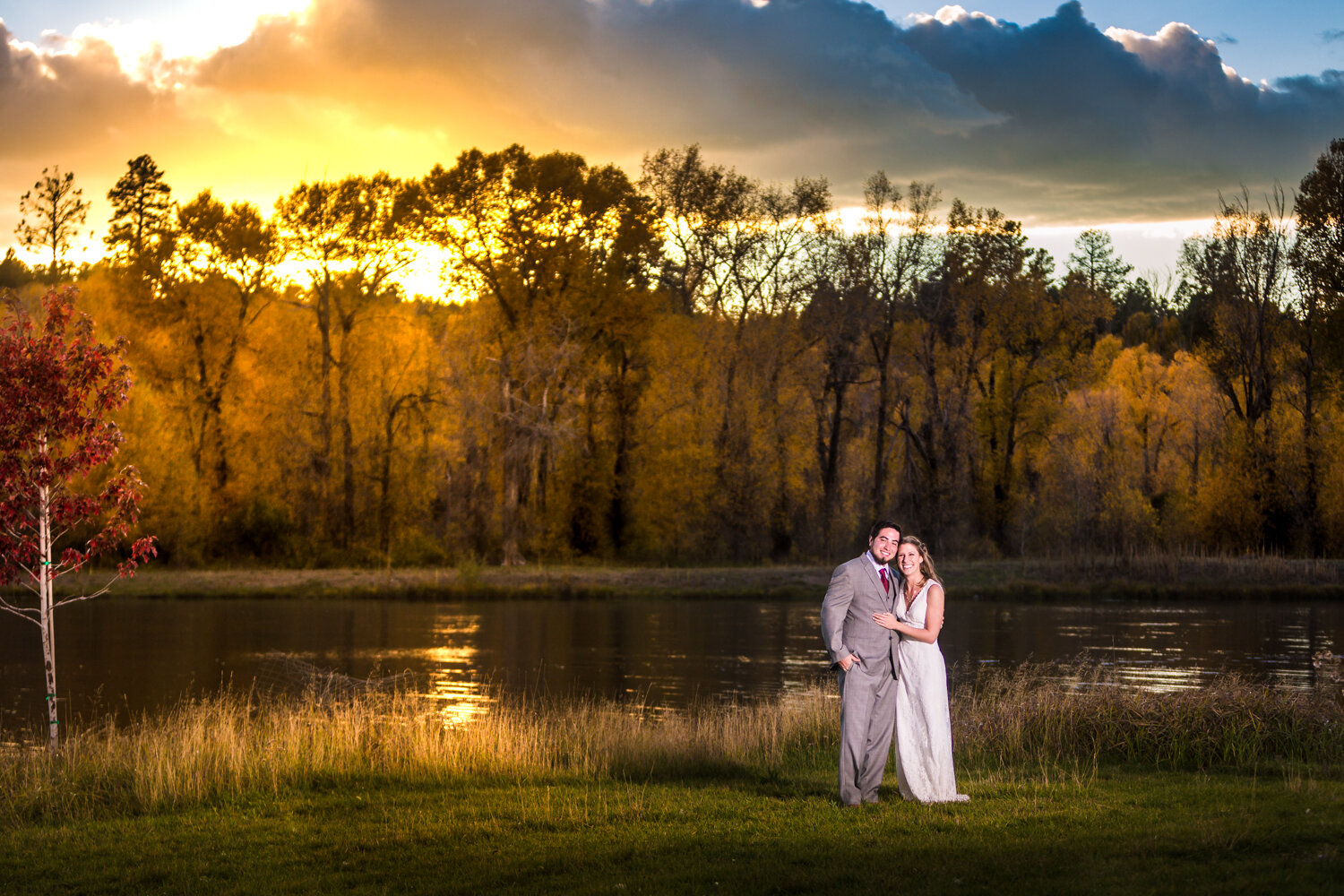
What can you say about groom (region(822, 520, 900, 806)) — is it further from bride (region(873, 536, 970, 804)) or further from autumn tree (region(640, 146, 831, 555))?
autumn tree (region(640, 146, 831, 555))

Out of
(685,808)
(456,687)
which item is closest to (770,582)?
(456,687)

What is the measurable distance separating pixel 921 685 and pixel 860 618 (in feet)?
2.35

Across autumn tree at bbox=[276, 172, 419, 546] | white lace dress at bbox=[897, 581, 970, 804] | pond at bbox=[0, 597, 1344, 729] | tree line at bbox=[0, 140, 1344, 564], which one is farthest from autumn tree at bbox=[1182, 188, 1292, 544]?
white lace dress at bbox=[897, 581, 970, 804]

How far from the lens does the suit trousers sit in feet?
34.2

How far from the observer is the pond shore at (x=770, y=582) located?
155ft

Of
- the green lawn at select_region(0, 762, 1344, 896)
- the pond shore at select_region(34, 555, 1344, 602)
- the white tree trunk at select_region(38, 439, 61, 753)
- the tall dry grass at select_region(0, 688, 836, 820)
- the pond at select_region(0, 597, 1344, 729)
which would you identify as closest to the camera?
the green lawn at select_region(0, 762, 1344, 896)

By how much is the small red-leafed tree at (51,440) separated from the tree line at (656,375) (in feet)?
118

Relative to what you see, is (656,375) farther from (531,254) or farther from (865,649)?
(865,649)

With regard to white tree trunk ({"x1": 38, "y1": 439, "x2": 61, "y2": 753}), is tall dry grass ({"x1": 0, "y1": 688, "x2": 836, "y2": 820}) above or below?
below

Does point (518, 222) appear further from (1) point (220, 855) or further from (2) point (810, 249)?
(1) point (220, 855)

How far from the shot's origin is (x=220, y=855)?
959 cm

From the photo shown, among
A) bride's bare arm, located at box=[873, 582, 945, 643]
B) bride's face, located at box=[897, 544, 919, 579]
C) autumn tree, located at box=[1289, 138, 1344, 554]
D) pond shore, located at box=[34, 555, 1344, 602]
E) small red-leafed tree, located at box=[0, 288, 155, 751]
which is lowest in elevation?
pond shore, located at box=[34, 555, 1344, 602]

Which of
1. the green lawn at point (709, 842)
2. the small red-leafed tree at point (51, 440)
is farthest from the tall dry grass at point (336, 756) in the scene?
the small red-leafed tree at point (51, 440)

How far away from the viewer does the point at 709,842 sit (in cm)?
977
